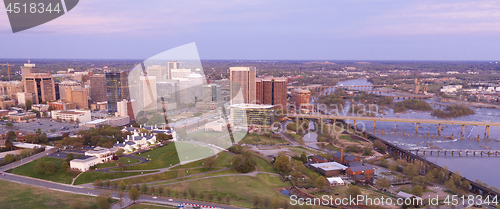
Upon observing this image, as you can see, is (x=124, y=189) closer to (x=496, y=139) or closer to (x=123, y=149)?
(x=123, y=149)

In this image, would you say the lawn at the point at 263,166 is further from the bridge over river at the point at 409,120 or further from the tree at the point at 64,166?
the bridge over river at the point at 409,120

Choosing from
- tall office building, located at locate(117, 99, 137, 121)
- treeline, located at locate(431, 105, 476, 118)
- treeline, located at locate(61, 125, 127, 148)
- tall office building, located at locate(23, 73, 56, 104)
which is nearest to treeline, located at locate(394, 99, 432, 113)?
treeline, located at locate(431, 105, 476, 118)

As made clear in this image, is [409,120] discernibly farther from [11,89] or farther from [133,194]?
[11,89]

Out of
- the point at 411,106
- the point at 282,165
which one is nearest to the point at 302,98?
the point at 411,106

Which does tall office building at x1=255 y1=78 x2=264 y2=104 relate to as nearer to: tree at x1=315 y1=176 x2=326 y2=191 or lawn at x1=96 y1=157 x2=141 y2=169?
lawn at x1=96 y1=157 x2=141 y2=169

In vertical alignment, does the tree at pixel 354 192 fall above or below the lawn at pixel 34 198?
below

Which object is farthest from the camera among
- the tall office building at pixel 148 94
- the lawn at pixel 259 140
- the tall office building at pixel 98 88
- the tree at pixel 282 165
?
the tall office building at pixel 98 88

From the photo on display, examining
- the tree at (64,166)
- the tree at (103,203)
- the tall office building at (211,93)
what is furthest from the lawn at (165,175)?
the tall office building at (211,93)
